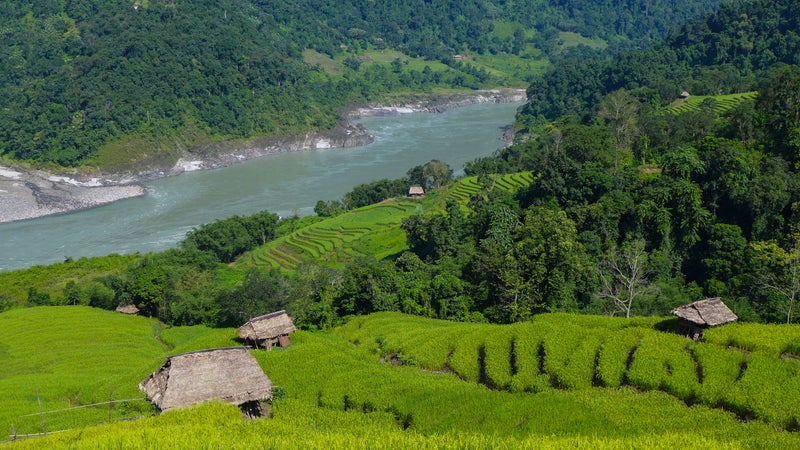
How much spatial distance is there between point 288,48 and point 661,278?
122 meters

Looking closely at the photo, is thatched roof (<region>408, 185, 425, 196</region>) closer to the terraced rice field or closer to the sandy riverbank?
the sandy riverbank

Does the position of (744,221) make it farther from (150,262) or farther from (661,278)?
(150,262)

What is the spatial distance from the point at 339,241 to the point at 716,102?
42.7 m

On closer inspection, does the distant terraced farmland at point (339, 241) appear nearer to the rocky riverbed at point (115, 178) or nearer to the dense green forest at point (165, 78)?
the rocky riverbed at point (115, 178)

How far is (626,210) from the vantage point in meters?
39.2

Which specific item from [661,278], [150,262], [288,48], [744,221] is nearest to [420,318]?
[661,278]

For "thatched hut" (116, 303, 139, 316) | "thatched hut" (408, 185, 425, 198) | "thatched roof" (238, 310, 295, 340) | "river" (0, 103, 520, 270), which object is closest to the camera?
"thatched roof" (238, 310, 295, 340)

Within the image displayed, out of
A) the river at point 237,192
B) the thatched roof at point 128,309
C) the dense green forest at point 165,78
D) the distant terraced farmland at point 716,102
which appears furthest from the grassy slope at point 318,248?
the dense green forest at point 165,78

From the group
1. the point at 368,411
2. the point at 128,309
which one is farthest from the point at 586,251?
the point at 128,309

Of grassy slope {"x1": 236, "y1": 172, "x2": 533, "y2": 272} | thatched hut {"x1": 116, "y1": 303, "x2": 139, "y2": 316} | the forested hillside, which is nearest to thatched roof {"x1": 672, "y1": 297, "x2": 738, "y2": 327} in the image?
thatched hut {"x1": 116, "y1": 303, "x2": 139, "y2": 316}

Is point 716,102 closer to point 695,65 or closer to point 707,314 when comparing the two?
point 695,65

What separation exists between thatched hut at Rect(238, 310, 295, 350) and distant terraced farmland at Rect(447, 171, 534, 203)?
3707cm

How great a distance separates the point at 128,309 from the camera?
40656mm

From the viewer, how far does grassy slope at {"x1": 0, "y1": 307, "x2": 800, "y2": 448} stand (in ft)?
43.5
